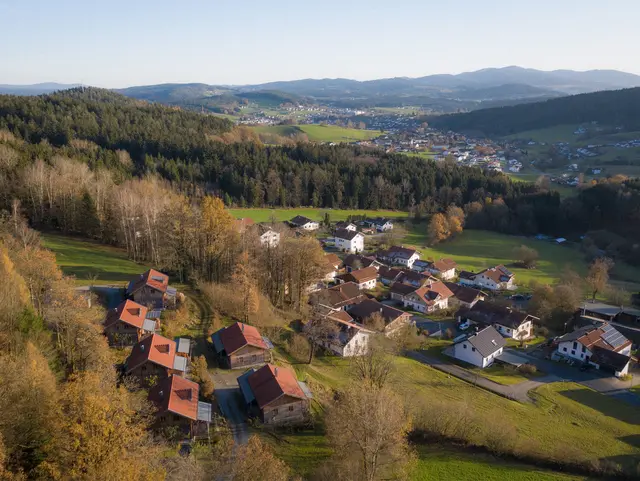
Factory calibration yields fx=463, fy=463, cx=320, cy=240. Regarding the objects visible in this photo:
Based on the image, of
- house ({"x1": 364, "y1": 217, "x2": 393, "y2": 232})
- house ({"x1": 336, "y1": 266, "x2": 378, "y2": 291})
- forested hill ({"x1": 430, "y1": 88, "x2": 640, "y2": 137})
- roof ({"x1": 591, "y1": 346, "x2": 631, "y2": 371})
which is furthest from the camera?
forested hill ({"x1": 430, "y1": 88, "x2": 640, "y2": 137})

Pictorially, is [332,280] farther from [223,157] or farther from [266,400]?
[223,157]

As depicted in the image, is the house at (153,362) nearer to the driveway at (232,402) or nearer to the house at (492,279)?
the driveway at (232,402)

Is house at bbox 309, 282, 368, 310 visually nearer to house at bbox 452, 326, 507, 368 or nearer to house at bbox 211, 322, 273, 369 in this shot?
house at bbox 452, 326, 507, 368

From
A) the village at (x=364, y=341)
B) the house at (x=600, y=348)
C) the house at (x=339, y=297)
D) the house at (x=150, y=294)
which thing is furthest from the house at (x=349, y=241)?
the house at (x=150, y=294)

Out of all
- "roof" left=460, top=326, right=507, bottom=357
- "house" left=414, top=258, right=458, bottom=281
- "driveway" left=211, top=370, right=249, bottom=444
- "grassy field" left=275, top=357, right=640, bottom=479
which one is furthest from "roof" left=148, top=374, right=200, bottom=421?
"house" left=414, top=258, right=458, bottom=281

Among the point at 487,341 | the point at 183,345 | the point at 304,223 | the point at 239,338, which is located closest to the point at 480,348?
the point at 487,341

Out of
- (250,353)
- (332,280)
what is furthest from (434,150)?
(250,353)

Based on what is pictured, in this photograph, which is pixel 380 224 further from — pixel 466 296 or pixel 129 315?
pixel 129 315
